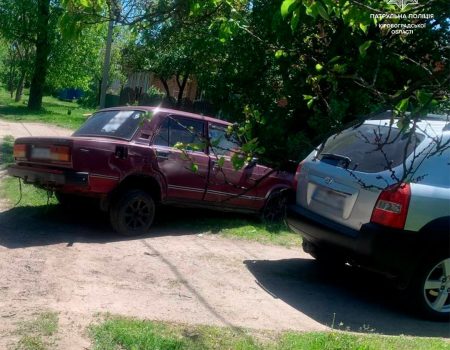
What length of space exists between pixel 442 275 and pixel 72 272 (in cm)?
361

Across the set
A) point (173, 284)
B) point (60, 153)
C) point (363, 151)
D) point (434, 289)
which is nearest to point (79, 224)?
point (60, 153)

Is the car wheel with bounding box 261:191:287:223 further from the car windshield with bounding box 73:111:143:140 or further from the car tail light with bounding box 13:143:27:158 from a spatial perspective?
the car tail light with bounding box 13:143:27:158

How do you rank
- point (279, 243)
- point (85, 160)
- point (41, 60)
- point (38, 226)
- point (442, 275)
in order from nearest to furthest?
point (442, 275), point (85, 160), point (38, 226), point (279, 243), point (41, 60)

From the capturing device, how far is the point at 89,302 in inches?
199

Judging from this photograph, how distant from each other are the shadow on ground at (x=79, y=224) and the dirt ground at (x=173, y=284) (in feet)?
0.08

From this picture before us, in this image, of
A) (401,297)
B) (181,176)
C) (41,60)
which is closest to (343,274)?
(401,297)

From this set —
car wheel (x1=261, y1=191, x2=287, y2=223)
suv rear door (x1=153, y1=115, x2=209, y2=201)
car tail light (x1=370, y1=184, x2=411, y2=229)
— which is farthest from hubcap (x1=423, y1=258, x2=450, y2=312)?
car wheel (x1=261, y1=191, x2=287, y2=223)

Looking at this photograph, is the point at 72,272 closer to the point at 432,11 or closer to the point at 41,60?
the point at 432,11

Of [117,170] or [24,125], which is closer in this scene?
[117,170]

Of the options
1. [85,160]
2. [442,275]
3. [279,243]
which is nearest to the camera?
[442,275]

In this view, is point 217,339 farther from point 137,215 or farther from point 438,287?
point 137,215

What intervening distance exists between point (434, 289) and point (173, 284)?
2.53m

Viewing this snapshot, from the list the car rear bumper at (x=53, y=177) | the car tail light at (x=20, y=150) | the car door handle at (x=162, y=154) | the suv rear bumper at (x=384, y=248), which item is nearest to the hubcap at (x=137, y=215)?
the car door handle at (x=162, y=154)

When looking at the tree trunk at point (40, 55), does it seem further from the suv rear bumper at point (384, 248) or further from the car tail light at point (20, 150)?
the suv rear bumper at point (384, 248)
